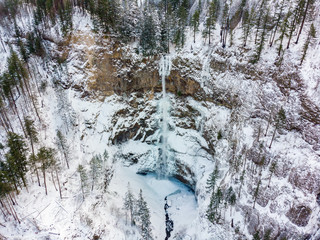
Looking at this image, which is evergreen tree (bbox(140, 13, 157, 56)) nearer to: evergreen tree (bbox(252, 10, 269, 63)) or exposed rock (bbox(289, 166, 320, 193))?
evergreen tree (bbox(252, 10, 269, 63))

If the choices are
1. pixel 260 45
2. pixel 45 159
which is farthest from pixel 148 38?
pixel 45 159

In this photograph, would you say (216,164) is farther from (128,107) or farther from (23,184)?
(23,184)

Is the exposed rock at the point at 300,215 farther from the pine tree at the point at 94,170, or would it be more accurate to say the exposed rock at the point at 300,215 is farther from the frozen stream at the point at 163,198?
the pine tree at the point at 94,170

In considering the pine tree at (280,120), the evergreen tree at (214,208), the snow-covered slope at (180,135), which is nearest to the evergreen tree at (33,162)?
the snow-covered slope at (180,135)

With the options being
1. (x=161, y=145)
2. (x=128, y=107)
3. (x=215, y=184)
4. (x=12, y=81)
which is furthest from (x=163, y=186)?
Result: (x=12, y=81)

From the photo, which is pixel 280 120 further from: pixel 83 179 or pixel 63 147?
pixel 63 147

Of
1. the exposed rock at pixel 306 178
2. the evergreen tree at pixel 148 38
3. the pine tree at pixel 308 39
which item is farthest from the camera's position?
the evergreen tree at pixel 148 38

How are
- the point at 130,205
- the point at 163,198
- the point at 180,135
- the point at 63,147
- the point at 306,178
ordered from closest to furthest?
1. the point at 306,178
2. the point at 130,205
3. the point at 63,147
4. the point at 163,198
5. the point at 180,135
